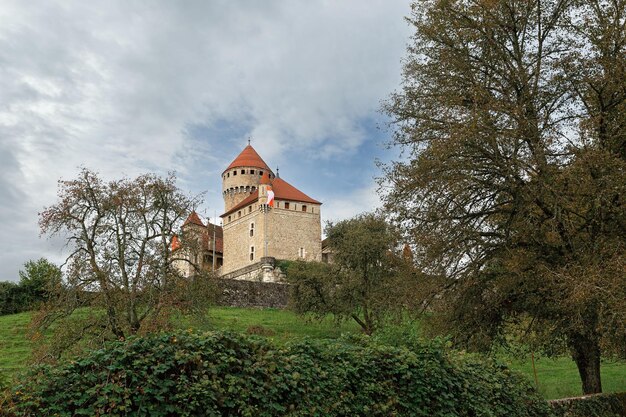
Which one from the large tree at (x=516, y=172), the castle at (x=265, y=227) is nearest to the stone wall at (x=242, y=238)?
the castle at (x=265, y=227)

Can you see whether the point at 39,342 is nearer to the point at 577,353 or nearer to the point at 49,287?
the point at 49,287

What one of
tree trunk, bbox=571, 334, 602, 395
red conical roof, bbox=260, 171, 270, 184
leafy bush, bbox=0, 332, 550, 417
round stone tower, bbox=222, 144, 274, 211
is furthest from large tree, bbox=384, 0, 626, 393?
round stone tower, bbox=222, 144, 274, 211

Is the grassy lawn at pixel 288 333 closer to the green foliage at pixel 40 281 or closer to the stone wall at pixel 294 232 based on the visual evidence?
the green foliage at pixel 40 281

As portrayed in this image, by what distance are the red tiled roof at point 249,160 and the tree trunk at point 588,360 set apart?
211ft

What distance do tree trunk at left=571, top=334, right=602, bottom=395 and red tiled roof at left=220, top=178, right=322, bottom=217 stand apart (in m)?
55.1

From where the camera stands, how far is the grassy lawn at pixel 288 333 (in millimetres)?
20719

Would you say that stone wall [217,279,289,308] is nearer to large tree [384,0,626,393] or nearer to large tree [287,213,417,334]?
large tree [287,213,417,334]

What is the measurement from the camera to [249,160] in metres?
78.2

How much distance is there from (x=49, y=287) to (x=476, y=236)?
15.1 meters

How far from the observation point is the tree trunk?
15.1 meters

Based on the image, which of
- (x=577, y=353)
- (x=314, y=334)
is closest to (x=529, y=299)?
(x=577, y=353)

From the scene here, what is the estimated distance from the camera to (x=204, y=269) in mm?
24344

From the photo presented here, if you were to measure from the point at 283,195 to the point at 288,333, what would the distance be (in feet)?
170

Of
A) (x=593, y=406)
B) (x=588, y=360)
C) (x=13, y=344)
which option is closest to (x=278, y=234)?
(x=13, y=344)
